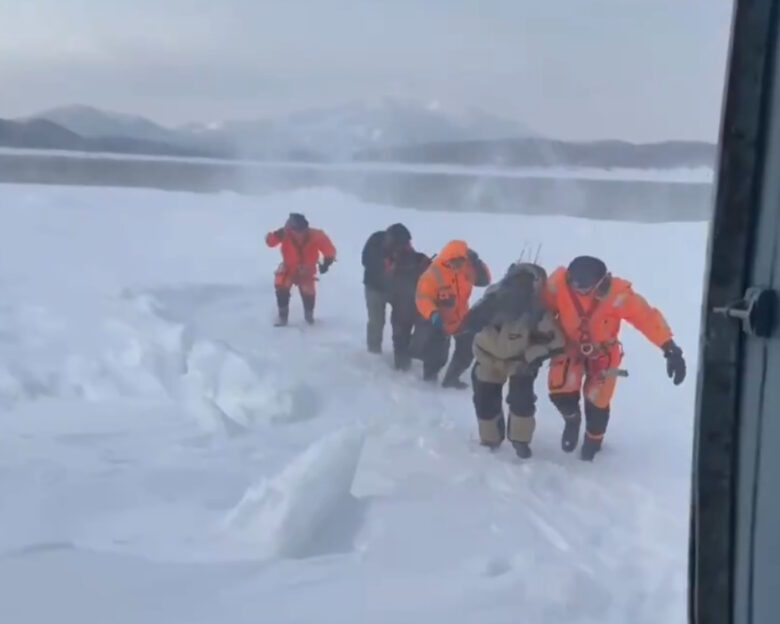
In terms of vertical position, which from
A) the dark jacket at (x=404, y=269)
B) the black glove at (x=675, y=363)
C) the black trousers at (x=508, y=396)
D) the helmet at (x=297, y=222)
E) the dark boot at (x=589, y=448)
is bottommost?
the dark boot at (x=589, y=448)

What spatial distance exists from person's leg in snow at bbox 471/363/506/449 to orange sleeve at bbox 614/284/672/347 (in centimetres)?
26

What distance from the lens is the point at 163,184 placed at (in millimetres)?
1775

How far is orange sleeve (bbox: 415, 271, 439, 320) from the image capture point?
1.90 meters

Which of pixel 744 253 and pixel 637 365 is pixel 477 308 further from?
pixel 744 253

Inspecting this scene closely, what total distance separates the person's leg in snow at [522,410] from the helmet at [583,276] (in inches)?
7.4

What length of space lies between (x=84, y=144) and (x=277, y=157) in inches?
13.4

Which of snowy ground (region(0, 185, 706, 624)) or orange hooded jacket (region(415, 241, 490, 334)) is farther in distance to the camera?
orange hooded jacket (region(415, 241, 490, 334))

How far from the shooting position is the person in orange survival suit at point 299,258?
1.85 metres

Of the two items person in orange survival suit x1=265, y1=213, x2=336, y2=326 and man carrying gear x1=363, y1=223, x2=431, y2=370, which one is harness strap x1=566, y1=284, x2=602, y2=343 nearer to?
man carrying gear x1=363, y1=223, x2=431, y2=370

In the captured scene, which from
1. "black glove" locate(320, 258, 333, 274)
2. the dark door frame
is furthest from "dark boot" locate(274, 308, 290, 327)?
the dark door frame

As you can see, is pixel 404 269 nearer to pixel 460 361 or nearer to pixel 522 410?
pixel 460 361

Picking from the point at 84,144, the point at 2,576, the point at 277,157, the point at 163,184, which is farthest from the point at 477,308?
the point at 2,576

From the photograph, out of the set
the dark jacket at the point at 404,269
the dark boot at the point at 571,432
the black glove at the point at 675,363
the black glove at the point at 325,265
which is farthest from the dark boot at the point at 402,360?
the black glove at the point at 675,363

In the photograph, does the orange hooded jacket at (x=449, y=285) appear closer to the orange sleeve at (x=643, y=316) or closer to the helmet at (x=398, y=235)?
the helmet at (x=398, y=235)
